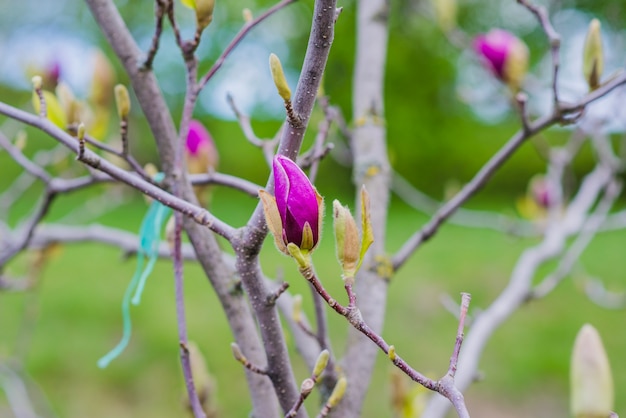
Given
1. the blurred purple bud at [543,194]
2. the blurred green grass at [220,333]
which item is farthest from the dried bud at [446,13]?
the blurred green grass at [220,333]

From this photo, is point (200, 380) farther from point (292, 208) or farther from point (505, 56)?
point (505, 56)

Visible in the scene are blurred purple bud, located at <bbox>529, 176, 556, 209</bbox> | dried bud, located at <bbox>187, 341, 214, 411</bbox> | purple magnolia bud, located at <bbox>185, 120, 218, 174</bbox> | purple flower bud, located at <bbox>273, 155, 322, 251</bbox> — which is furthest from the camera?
blurred purple bud, located at <bbox>529, 176, 556, 209</bbox>

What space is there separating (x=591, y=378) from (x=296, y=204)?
181mm

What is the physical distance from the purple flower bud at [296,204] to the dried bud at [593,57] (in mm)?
343

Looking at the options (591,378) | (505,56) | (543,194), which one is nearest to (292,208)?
(591,378)

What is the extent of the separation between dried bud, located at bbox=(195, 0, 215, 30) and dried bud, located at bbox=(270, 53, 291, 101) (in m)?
0.12

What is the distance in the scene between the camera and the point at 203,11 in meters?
0.48

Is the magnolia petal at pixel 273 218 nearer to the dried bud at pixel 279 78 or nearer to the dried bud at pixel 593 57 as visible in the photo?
the dried bud at pixel 279 78

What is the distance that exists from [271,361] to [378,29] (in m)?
0.48

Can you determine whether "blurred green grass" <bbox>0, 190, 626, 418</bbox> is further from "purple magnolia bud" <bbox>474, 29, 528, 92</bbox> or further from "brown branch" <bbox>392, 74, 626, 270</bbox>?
"brown branch" <bbox>392, 74, 626, 270</bbox>

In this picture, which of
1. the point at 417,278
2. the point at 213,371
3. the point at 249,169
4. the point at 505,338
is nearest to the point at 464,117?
the point at 249,169

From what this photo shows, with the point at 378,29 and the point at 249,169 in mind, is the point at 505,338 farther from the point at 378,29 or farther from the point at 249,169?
the point at 249,169

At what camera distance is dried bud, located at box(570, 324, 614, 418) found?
1.14 ft

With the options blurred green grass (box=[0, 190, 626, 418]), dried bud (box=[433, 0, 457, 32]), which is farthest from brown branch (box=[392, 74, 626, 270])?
blurred green grass (box=[0, 190, 626, 418])
